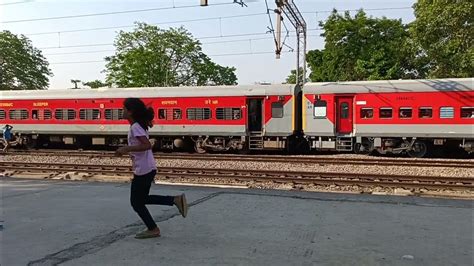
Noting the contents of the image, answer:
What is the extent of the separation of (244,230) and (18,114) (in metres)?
20.6

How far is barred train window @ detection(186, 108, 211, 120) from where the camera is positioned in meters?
19.9

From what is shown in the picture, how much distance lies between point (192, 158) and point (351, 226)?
11.4 metres

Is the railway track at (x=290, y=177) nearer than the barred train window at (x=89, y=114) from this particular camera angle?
Yes

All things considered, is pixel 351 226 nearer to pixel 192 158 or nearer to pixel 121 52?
pixel 192 158

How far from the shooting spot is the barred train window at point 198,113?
65.3 feet

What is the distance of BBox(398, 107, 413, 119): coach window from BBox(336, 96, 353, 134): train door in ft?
6.01

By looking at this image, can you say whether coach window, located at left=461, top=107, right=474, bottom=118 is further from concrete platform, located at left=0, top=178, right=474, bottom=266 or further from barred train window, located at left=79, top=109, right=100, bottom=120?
barred train window, located at left=79, top=109, right=100, bottom=120

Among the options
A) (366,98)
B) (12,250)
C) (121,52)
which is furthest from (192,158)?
(121,52)

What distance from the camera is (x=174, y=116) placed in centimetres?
2039

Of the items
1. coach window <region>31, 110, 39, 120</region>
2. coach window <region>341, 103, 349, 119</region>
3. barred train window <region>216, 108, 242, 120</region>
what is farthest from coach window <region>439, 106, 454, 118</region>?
coach window <region>31, 110, 39, 120</region>

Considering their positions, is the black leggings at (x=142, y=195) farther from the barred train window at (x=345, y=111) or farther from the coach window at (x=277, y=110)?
the barred train window at (x=345, y=111)

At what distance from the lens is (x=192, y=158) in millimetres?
16859

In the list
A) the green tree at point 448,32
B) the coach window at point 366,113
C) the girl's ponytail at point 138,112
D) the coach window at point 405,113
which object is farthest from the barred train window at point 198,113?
the girl's ponytail at point 138,112

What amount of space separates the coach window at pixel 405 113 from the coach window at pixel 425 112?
1.02 ft
